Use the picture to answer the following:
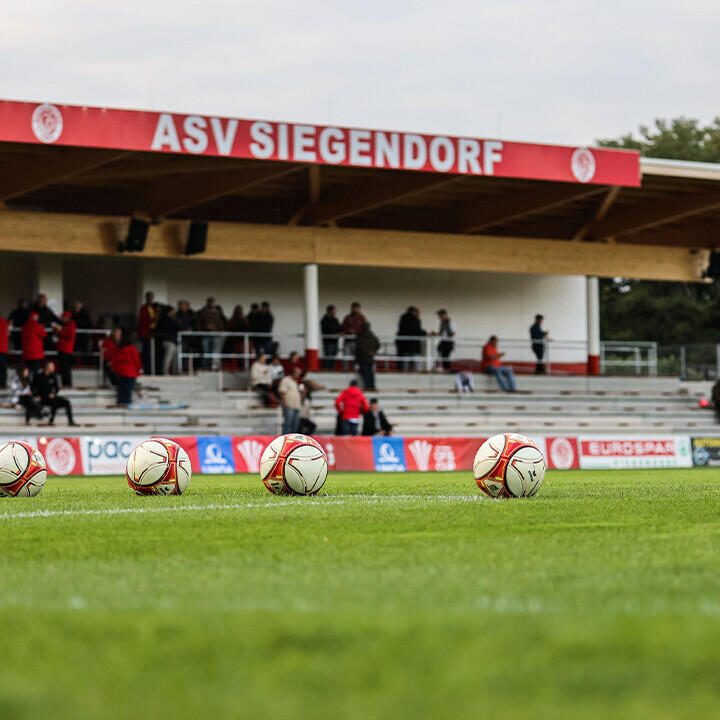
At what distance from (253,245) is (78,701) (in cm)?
3152

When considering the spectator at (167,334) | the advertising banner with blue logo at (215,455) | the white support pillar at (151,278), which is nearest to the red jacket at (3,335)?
the spectator at (167,334)

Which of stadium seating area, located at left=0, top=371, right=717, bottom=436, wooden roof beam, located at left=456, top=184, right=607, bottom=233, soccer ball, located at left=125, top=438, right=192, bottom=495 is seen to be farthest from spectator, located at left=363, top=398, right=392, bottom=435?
soccer ball, located at left=125, top=438, right=192, bottom=495

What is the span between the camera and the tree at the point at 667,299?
67.2 metres

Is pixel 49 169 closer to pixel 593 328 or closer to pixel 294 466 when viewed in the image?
pixel 593 328

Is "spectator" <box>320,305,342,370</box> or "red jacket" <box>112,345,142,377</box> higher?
"spectator" <box>320,305,342,370</box>

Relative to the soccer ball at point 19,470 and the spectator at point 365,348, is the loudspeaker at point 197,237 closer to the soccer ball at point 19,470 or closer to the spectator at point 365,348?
the spectator at point 365,348

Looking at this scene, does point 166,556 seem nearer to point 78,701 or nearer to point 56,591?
point 56,591

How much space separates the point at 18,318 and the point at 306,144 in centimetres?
853

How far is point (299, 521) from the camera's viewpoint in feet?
32.9

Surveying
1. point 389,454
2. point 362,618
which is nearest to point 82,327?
point 389,454

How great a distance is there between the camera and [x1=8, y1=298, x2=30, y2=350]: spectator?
31422 millimetres

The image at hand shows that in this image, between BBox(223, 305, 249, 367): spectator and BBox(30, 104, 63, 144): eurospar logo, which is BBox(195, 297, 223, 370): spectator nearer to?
BBox(223, 305, 249, 367): spectator

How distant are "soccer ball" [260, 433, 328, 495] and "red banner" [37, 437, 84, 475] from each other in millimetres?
11743

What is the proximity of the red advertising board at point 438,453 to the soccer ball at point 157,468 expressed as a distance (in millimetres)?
13324
